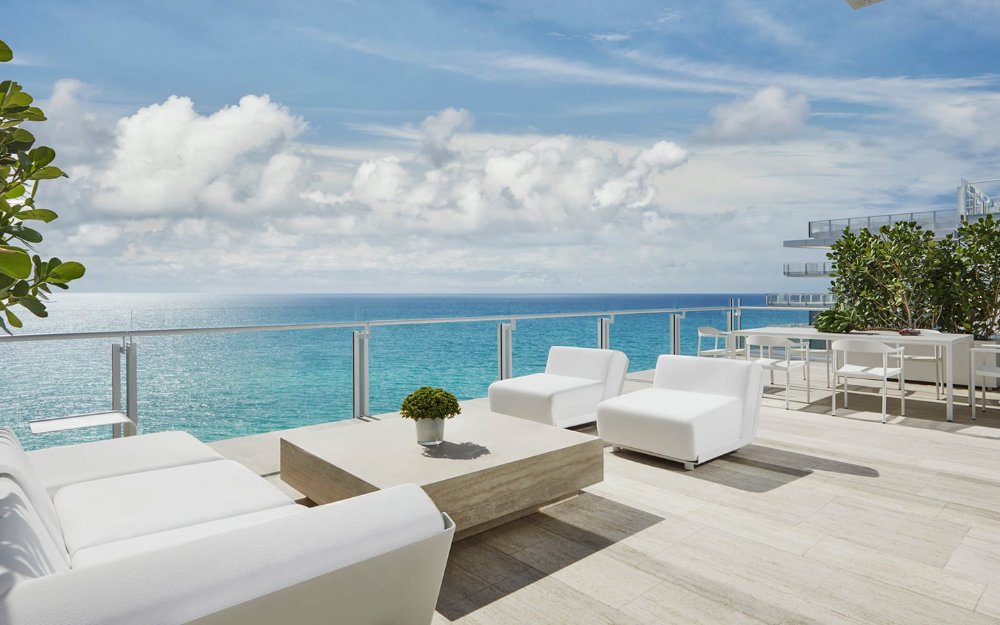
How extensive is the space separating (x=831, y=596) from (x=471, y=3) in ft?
48.3

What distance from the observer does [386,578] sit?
4.10 feet

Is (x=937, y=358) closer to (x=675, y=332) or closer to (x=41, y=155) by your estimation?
(x=675, y=332)

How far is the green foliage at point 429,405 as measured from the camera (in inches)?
117

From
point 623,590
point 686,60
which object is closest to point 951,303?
point 623,590

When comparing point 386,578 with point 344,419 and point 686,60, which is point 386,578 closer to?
point 344,419

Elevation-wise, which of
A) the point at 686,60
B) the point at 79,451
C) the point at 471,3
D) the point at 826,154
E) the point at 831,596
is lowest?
the point at 831,596

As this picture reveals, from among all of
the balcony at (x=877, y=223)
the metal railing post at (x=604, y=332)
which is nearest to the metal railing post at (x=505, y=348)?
the metal railing post at (x=604, y=332)

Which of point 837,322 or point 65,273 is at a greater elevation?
point 65,273

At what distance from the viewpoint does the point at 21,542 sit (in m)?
1.23

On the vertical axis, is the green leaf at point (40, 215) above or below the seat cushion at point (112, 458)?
above

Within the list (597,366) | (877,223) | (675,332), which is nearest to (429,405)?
(597,366)

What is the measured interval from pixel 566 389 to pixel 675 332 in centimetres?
378

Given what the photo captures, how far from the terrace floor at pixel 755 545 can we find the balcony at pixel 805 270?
36.0ft

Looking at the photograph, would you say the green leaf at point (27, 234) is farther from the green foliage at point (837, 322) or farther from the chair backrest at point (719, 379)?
the green foliage at point (837, 322)
